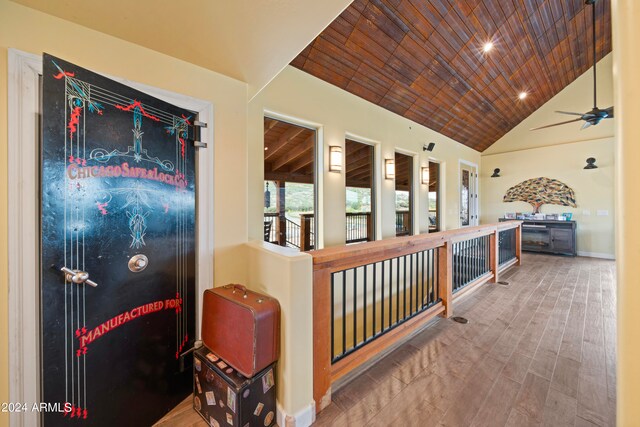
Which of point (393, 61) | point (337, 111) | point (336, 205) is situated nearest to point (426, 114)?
point (393, 61)

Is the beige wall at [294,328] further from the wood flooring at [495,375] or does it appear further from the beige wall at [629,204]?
the beige wall at [629,204]

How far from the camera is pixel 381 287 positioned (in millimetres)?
2732

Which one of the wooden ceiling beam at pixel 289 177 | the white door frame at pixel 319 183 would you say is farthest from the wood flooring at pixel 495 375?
the wooden ceiling beam at pixel 289 177

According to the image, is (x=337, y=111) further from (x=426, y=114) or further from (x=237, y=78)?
(x=426, y=114)

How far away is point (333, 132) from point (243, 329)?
9.15ft

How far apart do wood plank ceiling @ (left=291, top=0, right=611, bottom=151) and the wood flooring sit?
10.9 feet

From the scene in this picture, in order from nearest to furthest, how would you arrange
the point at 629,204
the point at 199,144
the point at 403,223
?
the point at 629,204
the point at 199,144
the point at 403,223

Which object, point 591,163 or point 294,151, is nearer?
point 294,151

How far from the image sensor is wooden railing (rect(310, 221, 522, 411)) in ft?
5.29

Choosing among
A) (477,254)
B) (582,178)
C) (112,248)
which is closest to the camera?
(112,248)

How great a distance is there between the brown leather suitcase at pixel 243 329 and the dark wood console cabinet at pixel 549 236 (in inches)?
303

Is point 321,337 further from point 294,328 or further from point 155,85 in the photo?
point 155,85

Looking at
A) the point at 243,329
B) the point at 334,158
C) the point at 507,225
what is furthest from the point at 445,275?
the point at 507,225

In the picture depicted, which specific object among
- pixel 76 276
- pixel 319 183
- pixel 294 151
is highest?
pixel 294 151
